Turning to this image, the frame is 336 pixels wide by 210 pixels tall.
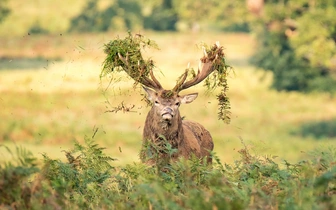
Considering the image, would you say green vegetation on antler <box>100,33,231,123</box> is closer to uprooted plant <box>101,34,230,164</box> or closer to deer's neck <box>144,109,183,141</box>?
uprooted plant <box>101,34,230,164</box>

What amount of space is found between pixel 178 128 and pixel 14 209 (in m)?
5.49

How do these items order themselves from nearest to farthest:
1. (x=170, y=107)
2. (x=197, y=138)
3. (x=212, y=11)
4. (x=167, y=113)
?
(x=167, y=113) → (x=170, y=107) → (x=197, y=138) → (x=212, y=11)

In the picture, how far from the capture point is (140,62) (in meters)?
13.2

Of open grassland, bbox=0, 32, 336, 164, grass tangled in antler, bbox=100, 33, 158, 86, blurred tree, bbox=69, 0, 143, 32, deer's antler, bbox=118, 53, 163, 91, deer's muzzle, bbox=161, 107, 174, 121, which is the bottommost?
deer's muzzle, bbox=161, 107, 174, 121

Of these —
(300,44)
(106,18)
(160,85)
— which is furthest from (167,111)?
(106,18)

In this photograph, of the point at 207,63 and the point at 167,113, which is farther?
the point at 207,63

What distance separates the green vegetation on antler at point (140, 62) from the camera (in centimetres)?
1294

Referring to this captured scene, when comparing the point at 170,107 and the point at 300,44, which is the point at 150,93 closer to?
the point at 170,107

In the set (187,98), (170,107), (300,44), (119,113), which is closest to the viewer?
(170,107)

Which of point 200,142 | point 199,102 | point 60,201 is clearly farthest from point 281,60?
point 60,201

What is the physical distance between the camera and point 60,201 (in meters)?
8.77

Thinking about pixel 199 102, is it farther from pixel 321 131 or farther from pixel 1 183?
pixel 1 183

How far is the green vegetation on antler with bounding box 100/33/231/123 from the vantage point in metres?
12.9

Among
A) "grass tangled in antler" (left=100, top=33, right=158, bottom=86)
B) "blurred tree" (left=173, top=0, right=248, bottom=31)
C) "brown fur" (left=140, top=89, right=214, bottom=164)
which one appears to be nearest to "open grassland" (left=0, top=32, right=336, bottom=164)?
"blurred tree" (left=173, top=0, right=248, bottom=31)
